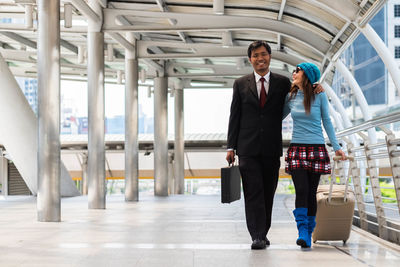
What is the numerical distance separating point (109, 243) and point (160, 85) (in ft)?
59.4

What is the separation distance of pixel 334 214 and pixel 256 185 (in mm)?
783

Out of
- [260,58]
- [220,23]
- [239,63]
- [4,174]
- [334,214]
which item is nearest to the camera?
[260,58]

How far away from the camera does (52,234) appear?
7.36m

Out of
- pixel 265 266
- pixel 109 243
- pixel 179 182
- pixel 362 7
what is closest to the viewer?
pixel 265 266

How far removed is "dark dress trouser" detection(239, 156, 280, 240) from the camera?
17.8ft

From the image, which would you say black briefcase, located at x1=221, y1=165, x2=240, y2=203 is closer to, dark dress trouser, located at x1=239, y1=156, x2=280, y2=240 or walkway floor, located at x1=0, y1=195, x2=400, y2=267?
dark dress trouser, located at x1=239, y1=156, x2=280, y2=240

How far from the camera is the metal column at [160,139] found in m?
23.6

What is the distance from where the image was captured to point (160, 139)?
2370 cm

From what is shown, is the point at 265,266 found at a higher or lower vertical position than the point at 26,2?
lower

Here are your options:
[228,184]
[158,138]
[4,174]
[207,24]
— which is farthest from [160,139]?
[228,184]

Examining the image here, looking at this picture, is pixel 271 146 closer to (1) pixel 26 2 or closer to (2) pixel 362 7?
(2) pixel 362 7

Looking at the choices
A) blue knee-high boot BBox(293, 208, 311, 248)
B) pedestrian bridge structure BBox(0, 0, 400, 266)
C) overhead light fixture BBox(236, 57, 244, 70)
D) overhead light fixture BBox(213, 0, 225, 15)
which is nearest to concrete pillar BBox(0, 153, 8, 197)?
pedestrian bridge structure BBox(0, 0, 400, 266)

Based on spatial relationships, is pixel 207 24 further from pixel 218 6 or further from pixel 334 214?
pixel 334 214

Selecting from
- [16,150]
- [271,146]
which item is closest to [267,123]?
[271,146]
